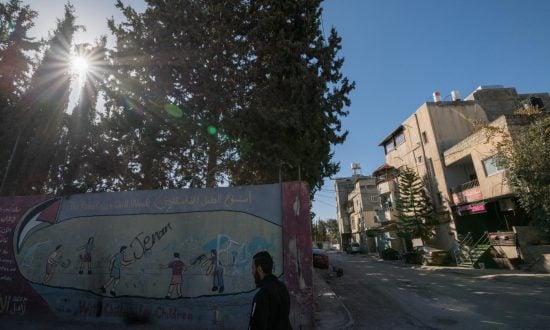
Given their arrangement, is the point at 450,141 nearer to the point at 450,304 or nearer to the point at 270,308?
the point at 450,304

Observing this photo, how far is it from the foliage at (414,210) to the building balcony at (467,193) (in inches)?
128

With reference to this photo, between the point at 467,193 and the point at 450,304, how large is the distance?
55.4 feet

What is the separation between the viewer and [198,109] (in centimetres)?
1313

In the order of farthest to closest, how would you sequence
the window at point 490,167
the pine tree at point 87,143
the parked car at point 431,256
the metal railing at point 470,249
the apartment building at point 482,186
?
1. the parked car at point 431,256
2. the metal railing at point 470,249
3. the window at point 490,167
4. the apartment building at point 482,186
5. the pine tree at point 87,143

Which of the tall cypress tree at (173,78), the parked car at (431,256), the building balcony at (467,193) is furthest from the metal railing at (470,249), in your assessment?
the tall cypress tree at (173,78)

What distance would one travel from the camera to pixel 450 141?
2719 centimetres

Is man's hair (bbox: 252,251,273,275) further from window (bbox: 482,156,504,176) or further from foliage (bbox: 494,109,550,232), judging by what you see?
window (bbox: 482,156,504,176)

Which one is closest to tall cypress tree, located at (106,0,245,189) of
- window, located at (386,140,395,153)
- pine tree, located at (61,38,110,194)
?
pine tree, located at (61,38,110,194)

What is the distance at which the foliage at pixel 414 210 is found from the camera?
27.8 meters

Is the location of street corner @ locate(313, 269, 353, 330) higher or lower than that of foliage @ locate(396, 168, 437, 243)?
lower

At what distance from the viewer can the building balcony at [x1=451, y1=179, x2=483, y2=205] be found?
2226 cm

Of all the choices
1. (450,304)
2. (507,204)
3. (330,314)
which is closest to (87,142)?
(330,314)

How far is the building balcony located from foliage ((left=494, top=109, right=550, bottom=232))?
→ 4.76m

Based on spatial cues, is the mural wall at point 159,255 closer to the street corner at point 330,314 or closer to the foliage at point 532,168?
the street corner at point 330,314
